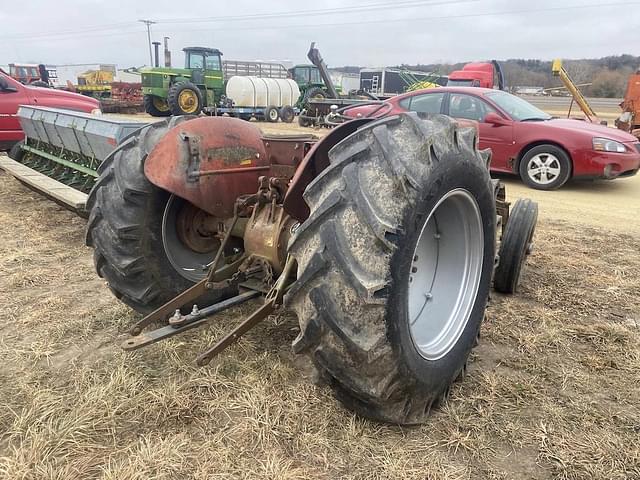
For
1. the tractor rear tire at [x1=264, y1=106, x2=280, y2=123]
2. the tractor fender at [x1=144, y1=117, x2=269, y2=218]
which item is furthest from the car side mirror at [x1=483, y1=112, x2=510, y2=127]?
the tractor rear tire at [x1=264, y1=106, x2=280, y2=123]

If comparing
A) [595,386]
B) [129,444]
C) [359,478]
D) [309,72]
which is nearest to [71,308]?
[129,444]

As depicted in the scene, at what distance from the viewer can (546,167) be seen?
27.5 ft

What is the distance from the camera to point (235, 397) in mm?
2559

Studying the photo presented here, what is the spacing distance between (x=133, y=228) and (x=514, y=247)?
267 cm

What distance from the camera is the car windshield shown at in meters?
8.62

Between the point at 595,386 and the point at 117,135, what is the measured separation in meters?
5.10

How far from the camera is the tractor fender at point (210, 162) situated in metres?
2.74

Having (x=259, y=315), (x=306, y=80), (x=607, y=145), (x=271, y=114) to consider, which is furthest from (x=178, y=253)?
(x=306, y=80)

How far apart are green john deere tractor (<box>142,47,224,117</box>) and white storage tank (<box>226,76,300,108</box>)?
1.00 meters

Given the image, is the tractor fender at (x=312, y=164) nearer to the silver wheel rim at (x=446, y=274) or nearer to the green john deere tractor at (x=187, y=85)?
the silver wheel rim at (x=446, y=274)

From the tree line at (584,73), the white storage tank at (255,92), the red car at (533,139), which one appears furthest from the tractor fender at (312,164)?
the tree line at (584,73)

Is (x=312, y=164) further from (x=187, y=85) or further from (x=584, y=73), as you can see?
(x=584, y=73)

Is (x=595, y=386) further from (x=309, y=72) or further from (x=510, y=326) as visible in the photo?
(x=309, y=72)

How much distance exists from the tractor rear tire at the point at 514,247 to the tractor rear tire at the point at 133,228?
2356 mm
